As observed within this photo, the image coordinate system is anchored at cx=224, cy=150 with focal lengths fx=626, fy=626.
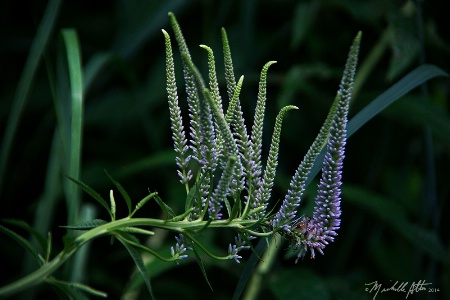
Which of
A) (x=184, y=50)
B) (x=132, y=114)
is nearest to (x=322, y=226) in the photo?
(x=184, y=50)

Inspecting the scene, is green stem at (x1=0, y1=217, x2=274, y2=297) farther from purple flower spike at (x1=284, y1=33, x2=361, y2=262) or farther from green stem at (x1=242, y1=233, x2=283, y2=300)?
green stem at (x1=242, y1=233, x2=283, y2=300)

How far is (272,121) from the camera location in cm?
195

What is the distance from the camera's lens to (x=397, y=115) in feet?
5.40

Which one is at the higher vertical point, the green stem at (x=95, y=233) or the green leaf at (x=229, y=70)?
the green leaf at (x=229, y=70)

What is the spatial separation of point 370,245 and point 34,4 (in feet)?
4.26

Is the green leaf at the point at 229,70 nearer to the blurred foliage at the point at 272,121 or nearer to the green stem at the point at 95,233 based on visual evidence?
the green stem at the point at 95,233

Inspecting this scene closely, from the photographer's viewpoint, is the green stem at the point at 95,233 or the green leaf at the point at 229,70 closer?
the green stem at the point at 95,233

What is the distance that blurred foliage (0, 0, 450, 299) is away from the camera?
1608 millimetres

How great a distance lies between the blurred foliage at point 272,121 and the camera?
1608mm

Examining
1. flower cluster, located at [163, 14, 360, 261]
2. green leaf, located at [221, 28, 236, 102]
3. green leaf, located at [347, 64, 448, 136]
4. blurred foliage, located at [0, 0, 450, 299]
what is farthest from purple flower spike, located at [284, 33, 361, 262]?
blurred foliage, located at [0, 0, 450, 299]

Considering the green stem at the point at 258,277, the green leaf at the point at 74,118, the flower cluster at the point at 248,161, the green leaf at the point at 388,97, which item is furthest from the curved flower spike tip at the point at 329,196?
the green stem at the point at 258,277
